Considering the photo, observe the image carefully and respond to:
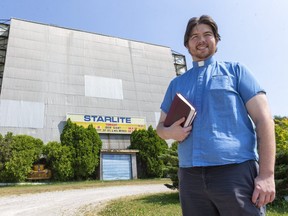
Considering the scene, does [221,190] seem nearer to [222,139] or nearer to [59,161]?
[222,139]

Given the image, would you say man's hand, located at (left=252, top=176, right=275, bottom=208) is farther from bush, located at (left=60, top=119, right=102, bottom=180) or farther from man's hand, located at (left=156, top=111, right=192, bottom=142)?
bush, located at (left=60, top=119, right=102, bottom=180)

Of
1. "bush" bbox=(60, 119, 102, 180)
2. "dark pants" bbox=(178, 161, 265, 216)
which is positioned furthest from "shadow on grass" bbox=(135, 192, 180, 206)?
"bush" bbox=(60, 119, 102, 180)

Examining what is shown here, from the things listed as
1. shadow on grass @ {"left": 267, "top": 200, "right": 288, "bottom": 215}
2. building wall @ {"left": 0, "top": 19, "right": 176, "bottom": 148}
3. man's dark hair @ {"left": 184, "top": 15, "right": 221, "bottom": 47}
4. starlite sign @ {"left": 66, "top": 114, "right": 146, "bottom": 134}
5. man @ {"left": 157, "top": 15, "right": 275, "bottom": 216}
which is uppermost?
building wall @ {"left": 0, "top": 19, "right": 176, "bottom": 148}

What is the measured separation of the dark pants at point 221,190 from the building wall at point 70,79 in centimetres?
1971

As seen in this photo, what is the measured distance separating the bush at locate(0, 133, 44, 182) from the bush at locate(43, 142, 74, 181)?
0.77m

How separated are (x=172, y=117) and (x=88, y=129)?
19350 millimetres

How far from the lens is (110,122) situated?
2250cm

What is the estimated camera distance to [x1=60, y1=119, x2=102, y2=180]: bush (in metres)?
19.0

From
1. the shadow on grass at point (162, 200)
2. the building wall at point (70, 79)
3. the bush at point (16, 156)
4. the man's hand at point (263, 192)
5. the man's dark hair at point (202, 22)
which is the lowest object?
the shadow on grass at point (162, 200)

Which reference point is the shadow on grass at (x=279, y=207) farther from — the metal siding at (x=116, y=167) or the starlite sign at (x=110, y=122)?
the starlite sign at (x=110, y=122)

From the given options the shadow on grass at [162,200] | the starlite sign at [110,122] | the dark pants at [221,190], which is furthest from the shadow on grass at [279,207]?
the starlite sign at [110,122]

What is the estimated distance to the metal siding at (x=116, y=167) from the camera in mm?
20031

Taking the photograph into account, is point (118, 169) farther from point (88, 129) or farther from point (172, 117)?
point (172, 117)

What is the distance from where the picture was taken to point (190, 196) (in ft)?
5.41
